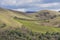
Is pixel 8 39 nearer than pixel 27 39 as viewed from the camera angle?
Yes

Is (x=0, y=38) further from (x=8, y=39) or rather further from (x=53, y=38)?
(x=53, y=38)

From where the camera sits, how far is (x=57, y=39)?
80.6 m

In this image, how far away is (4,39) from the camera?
62.7 m

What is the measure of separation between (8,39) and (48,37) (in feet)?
72.7

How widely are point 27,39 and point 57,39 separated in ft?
39.2

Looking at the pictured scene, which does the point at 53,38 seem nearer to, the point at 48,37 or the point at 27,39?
the point at 48,37

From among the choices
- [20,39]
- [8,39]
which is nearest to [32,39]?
[20,39]

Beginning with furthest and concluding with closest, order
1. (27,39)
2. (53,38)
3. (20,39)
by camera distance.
A: (53,38), (27,39), (20,39)

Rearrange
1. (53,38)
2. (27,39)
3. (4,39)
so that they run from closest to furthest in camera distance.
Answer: (4,39) < (27,39) < (53,38)

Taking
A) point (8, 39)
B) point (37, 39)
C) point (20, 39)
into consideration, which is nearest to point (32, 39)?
point (37, 39)

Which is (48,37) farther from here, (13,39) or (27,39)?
(13,39)

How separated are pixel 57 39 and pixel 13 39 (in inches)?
840

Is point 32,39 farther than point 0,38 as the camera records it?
Yes

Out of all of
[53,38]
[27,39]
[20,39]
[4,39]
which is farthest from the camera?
[53,38]
